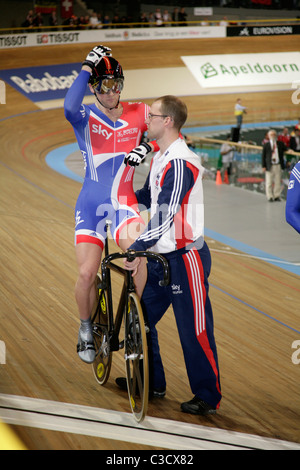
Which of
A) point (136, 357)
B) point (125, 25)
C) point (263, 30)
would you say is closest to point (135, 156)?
point (136, 357)

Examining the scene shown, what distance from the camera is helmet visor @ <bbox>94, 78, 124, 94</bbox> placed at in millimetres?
3551

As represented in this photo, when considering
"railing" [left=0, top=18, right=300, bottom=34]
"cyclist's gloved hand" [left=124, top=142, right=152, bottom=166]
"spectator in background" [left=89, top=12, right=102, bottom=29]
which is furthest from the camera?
"spectator in background" [left=89, top=12, right=102, bottom=29]

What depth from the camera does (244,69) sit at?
2267cm

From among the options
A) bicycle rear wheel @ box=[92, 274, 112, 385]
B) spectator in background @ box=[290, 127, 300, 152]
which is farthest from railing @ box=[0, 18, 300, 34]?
bicycle rear wheel @ box=[92, 274, 112, 385]

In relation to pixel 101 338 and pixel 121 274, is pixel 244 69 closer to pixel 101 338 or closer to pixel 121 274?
pixel 101 338

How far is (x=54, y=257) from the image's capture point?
6.54 metres

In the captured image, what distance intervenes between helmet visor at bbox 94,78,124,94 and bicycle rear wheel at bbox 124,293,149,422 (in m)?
1.21

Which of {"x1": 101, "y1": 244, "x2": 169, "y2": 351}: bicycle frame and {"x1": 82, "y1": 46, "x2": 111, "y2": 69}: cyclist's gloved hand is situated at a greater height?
{"x1": 82, "y1": 46, "x2": 111, "y2": 69}: cyclist's gloved hand

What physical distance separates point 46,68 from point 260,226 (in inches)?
505

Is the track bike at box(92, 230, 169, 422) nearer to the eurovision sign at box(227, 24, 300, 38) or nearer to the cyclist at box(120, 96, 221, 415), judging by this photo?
the cyclist at box(120, 96, 221, 415)

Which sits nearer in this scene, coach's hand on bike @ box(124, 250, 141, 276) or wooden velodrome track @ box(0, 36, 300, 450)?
coach's hand on bike @ box(124, 250, 141, 276)
